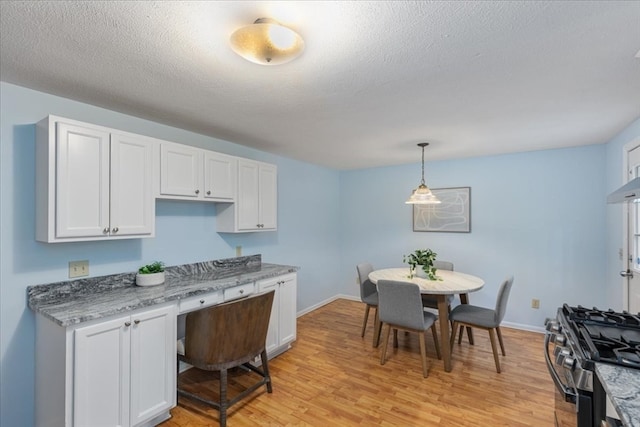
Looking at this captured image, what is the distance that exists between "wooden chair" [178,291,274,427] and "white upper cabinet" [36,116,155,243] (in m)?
0.82

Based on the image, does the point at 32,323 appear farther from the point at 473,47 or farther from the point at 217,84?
the point at 473,47

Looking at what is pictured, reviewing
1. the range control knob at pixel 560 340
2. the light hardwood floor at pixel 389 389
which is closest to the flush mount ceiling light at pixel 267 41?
the range control knob at pixel 560 340

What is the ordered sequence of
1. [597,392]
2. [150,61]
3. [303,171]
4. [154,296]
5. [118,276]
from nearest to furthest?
[597,392], [150,61], [154,296], [118,276], [303,171]

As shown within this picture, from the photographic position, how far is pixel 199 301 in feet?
7.39

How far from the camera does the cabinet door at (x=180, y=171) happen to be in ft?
7.75

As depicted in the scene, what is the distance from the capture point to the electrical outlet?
207 cm

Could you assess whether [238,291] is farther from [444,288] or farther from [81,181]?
[444,288]

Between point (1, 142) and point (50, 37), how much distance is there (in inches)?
35.4

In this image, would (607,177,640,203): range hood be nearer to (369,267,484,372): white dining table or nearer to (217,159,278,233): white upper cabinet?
(369,267,484,372): white dining table

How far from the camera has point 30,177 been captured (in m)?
1.92

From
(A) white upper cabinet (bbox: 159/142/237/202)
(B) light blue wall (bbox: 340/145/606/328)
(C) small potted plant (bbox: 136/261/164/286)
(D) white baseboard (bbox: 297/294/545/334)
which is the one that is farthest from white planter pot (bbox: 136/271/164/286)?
(B) light blue wall (bbox: 340/145/606/328)

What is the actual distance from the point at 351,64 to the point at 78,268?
230 cm

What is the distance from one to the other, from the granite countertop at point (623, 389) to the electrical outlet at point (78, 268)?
112 inches

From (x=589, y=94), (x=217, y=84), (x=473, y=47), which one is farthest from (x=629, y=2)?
(x=217, y=84)
